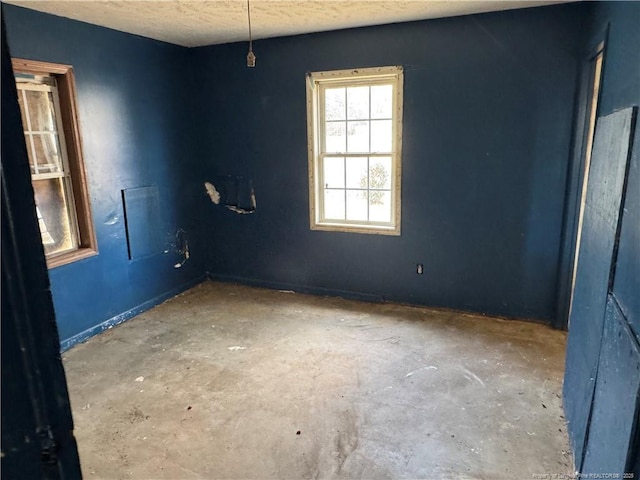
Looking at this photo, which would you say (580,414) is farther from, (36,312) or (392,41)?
(392,41)

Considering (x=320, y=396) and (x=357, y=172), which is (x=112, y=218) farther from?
(x=320, y=396)

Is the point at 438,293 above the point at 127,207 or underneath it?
underneath

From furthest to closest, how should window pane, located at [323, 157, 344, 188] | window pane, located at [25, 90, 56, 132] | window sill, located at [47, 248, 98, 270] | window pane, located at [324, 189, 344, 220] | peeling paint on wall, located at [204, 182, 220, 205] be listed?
peeling paint on wall, located at [204, 182, 220, 205]
window pane, located at [324, 189, 344, 220]
window pane, located at [323, 157, 344, 188]
window sill, located at [47, 248, 98, 270]
window pane, located at [25, 90, 56, 132]

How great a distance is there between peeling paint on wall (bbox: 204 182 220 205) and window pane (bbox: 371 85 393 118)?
1885 millimetres

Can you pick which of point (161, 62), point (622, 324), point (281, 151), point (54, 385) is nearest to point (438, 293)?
point (281, 151)

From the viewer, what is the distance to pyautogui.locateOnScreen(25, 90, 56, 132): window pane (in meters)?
3.29

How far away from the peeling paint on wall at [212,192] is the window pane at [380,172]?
1.70 m

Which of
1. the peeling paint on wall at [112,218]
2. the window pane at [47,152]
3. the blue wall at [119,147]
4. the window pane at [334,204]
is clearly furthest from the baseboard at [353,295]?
the window pane at [47,152]

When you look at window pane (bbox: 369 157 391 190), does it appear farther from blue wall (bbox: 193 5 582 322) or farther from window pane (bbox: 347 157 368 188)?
blue wall (bbox: 193 5 582 322)

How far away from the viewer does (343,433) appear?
2.46m

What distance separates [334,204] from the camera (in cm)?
443

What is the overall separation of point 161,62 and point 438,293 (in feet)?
11.1

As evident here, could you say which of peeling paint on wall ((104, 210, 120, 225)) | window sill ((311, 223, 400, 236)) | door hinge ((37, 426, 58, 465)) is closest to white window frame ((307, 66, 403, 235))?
window sill ((311, 223, 400, 236))

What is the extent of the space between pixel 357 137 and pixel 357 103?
30 cm
